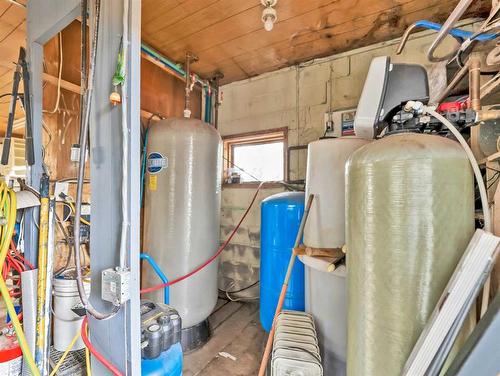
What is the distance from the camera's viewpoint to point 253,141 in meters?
2.77

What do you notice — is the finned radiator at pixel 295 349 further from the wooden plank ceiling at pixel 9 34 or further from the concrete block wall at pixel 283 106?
the wooden plank ceiling at pixel 9 34

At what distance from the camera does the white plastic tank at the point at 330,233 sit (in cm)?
142

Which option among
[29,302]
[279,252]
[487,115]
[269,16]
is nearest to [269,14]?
[269,16]

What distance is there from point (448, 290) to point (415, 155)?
469 mm

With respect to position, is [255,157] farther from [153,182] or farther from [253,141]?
[153,182]

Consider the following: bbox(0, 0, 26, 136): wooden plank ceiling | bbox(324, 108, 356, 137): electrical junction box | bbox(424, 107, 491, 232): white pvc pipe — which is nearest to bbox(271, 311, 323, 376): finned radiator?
bbox(424, 107, 491, 232): white pvc pipe

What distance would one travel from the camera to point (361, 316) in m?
0.99

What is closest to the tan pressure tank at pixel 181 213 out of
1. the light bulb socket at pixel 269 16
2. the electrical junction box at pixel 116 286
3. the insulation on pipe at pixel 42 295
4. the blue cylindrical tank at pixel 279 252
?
the blue cylindrical tank at pixel 279 252

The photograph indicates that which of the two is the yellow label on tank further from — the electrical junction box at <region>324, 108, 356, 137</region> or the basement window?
the electrical junction box at <region>324, 108, 356, 137</region>

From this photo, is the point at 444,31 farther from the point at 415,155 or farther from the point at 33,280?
the point at 33,280

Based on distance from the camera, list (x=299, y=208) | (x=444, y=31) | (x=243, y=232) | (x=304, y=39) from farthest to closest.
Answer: (x=243, y=232)
(x=304, y=39)
(x=299, y=208)
(x=444, y=31)

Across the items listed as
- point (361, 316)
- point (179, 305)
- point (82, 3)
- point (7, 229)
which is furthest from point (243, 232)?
A: point (82, 3)

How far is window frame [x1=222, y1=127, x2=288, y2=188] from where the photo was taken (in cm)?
251

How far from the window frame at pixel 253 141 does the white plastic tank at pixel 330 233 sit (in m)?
0.99
